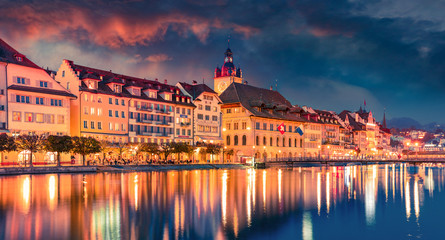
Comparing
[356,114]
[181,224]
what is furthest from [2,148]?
[356,114]

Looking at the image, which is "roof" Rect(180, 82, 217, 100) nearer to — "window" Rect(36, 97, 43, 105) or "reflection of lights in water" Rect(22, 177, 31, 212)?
"window" Rect(36, 97, 43, 105)

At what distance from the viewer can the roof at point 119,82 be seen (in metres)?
84.1

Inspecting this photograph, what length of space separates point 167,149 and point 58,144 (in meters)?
24.7

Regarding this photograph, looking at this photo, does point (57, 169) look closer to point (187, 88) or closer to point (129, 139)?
point (129, 139)

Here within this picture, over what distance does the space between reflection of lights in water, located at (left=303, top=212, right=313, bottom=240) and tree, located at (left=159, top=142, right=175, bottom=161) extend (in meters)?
58.1

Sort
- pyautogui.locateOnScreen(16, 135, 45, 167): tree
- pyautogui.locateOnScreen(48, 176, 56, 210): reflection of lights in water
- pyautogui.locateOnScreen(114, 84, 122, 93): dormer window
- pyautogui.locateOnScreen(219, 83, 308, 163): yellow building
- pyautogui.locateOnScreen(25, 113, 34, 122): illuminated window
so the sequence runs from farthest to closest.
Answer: pyautogui.locateOnScreen(219, 83, 308, 163): yellow building → pyautogui.locateOnScreen(114, 84, 122, 93): dormer window → pyautogui.locateOnScreen(25, 113, 34, 122): illuminated window → pyautogui.locateOnScreen(16, 135, 45, 167): tree → pyautogui.locateOnScreen(48, 176, 56, 210): reflection of lights in water

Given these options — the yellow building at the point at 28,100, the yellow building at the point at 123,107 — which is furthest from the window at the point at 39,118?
the yellow building at the point at 123,107

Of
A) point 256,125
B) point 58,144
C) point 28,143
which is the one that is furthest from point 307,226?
point 256,125

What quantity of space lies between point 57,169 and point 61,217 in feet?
132

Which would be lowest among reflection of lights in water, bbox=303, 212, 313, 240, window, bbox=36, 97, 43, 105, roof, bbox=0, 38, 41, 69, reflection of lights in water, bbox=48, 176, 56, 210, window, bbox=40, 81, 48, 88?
reflection of lights in water, bbox=303, 212, 313, 240

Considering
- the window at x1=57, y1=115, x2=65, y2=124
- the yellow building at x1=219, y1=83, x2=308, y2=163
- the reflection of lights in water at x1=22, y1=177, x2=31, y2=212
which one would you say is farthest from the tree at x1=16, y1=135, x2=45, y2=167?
the yellow building at x1=219, y1=83, x2=308, y2=163

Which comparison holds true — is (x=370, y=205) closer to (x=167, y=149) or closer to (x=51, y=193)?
(x=51, y=193)

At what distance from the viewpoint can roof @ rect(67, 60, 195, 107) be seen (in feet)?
276

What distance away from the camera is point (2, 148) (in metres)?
63.9
